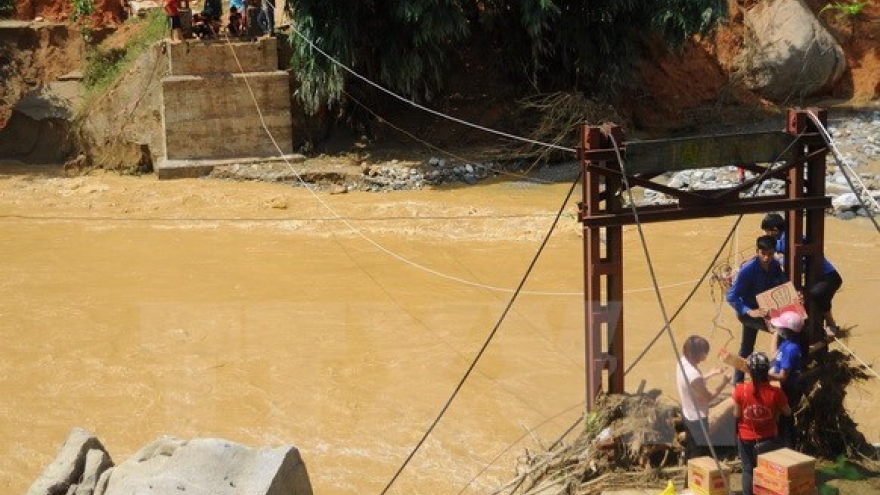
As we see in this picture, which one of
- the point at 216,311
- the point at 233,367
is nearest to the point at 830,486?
the point at 233,367

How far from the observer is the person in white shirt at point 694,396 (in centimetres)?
748

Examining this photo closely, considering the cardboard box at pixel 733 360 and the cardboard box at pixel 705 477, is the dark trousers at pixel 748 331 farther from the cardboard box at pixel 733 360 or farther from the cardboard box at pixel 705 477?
the cardboard box at pixel 705 477

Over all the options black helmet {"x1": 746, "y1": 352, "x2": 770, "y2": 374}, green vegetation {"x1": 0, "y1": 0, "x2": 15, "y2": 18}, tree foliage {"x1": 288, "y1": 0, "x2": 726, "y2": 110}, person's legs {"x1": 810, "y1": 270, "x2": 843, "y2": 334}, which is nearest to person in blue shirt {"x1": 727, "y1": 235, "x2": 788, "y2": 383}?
person's legs {"x1": 810, "y1": 270, "x2": 843, "y2": 334}

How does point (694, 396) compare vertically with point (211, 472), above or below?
above

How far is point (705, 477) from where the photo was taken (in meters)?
7.28


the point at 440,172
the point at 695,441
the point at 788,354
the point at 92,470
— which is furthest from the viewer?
the point at 440,172

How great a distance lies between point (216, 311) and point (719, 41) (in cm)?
1332

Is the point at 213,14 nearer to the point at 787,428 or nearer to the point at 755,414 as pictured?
the point at 787,428

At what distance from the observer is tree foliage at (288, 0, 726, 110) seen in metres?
19.1

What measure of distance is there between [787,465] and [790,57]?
655 inches

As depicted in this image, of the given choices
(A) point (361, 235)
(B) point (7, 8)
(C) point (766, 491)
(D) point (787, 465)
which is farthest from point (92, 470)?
(B) point (7, 8)

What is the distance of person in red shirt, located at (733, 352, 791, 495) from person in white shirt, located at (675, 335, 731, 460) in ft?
0.71

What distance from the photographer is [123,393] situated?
11.1 m

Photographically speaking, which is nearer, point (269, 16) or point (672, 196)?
point (672, 196)
